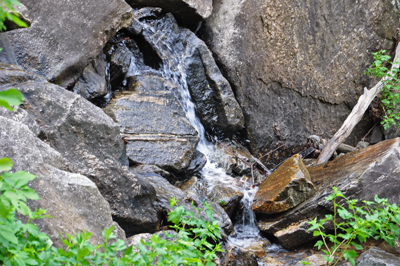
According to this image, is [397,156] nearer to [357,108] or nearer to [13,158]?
[357,108]

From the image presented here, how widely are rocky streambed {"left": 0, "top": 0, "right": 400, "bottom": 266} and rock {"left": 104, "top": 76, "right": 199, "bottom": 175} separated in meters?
0.02

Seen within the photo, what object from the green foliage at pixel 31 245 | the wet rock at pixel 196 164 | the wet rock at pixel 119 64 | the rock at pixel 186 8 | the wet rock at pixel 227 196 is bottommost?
the wet rock at pixel 227 196

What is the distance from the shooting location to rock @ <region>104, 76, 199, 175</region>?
13.5ft

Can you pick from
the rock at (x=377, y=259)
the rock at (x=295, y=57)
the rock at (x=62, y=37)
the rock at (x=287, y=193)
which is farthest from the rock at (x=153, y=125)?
the rock at (x=377, y=259)

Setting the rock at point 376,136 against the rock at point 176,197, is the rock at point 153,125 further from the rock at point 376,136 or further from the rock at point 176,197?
the rock at point 376,136

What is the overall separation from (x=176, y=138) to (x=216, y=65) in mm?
1646

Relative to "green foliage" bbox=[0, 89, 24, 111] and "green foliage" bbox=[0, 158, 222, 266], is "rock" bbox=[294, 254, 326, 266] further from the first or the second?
"green foliage" bbox=[0, 89, 24, 111]

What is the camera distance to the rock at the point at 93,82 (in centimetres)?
412

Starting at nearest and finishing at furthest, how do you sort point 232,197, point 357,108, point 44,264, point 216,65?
point 44,264, point 232,197, point 216,65, point 357,108

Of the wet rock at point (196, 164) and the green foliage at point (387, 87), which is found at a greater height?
the green foliage at point (387, 87)

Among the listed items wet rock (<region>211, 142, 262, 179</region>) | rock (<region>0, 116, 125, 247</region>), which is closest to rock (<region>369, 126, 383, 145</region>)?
wet rock (<region>211, 142, 262, 179</region>)

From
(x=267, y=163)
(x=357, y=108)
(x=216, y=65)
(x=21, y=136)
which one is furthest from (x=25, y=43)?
(x=357, y=108)

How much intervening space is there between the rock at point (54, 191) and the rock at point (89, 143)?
23.2 inches

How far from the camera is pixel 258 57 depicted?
5.75 meters
